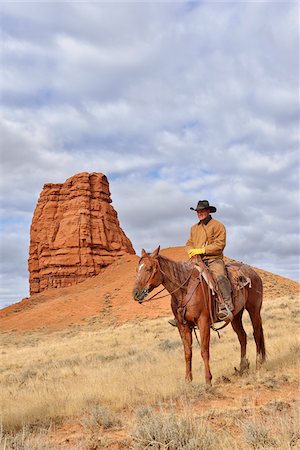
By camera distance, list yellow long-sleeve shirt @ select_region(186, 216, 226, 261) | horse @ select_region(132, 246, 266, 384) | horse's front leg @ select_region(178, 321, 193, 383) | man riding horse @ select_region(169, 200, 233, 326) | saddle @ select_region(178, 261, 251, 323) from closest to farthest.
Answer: horse @ select_region(132, 246, 266, 384)
horse's front leg @ select_region(178, 321, 193, 383)
saddle @ select_region(178, 261, 251, 323)
man riding horse @ select_region(169, 200, 233, 326)
yellow long-sleeve shirt @ select_region(186, 216, 226, 261)

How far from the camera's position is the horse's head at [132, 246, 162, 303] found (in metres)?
8.02

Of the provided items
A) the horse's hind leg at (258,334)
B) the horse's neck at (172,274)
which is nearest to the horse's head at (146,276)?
the horse's neck at (172,274)

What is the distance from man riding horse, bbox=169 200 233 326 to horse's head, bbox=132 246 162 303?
1.20 meters

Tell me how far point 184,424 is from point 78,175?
66960 mm

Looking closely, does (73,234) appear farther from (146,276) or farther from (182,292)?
(146,276)

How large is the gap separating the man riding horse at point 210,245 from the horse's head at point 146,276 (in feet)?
3.94

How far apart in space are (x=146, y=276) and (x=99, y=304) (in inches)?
1532

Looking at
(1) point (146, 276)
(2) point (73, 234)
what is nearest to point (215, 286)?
(1) point (146, 276)

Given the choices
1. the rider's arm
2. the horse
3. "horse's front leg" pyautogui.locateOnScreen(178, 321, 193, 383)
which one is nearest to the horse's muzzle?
the horse

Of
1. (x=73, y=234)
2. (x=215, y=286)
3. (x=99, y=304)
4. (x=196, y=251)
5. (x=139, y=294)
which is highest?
(x=73, y=234)

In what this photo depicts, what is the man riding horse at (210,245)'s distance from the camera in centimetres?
902

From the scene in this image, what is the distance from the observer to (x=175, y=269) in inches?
344

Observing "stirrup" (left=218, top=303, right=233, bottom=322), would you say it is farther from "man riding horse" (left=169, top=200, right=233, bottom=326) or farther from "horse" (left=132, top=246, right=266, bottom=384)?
"horse" (left=132, top=246, right=266, bottom=384)

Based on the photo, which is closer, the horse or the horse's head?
the horse's head
